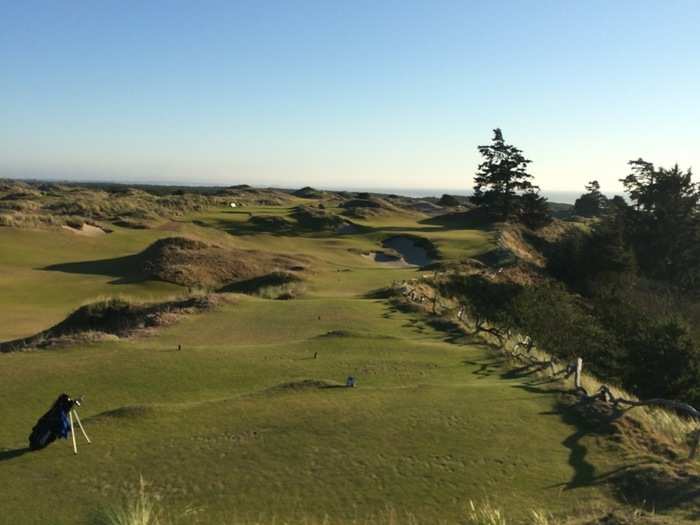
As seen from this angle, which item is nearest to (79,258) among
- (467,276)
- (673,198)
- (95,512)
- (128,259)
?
(128,259)

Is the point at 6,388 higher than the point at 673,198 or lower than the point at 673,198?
lower

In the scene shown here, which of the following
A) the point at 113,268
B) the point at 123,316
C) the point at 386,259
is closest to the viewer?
the point at 123,316

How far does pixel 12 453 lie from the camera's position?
1023 cm

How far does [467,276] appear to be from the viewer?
37.2m

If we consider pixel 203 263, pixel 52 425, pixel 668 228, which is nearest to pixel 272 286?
pixel 203 263

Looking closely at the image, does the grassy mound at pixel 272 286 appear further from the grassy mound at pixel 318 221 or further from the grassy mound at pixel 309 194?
the grassy mound at pixel 309 194

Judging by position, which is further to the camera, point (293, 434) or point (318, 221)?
point (318, 221)

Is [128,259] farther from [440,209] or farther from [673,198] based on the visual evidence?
[440,209]

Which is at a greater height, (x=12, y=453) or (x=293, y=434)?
(x=293, y=434)

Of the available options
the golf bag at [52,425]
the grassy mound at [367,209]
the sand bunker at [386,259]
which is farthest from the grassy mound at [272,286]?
the grassy mound at [367,209]

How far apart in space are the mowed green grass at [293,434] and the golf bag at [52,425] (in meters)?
0.27

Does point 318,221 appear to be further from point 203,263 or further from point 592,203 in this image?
point 592,203

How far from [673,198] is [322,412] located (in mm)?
63255

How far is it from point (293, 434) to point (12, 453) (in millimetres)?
5092
